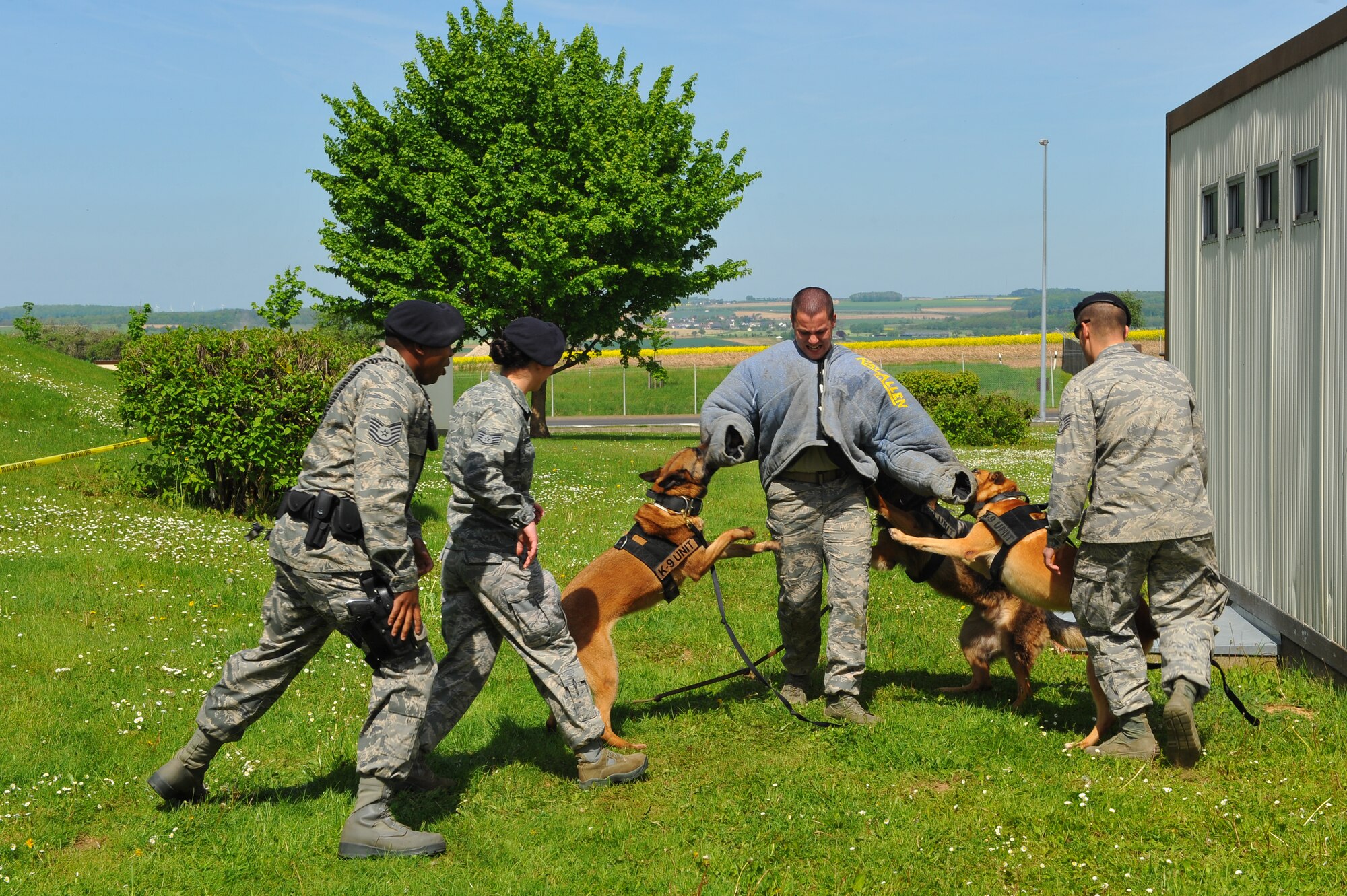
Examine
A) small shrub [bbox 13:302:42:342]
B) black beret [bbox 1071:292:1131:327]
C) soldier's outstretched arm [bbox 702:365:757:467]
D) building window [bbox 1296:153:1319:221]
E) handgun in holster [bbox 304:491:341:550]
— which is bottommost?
handgun in holster [bbox 304:491:341:550]

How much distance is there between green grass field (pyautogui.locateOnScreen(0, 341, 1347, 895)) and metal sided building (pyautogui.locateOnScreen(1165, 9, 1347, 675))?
72 centimetres

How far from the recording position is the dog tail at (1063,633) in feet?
19.0

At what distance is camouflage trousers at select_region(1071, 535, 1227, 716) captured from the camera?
15.2ft

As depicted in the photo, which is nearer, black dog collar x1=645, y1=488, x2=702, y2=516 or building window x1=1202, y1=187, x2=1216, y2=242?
black dog collar x1=645, y1=488, x2=702, y2=516

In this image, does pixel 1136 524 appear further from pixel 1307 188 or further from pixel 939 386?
pixel 939 386

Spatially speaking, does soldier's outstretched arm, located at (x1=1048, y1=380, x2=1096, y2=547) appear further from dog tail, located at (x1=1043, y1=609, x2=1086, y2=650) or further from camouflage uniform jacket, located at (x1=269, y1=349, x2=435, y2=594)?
camouflage uniform jacket, located at (x1=269, y1=349, x2=435, y2=594)

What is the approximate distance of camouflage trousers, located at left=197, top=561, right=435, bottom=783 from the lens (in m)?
4.09

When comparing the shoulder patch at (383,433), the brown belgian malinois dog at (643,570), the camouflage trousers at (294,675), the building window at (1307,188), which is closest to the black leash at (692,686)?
the brown belgian malinois dog at (643,570)

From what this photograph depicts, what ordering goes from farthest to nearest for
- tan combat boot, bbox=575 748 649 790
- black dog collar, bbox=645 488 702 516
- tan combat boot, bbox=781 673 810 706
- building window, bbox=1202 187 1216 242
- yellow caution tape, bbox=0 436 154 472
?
yellow caution tape, bbox=0 436 154 472 → building window, bbox=1202 187 1216 242 → tan combat boot, bbox=781 673 810 706 → black dog collar, bbox=645 488 702 516 → tan combat boot, bbox=575 748 649 790

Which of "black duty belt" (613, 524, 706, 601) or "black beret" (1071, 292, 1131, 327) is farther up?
"black beret" (1071, 292, 1131, 327)

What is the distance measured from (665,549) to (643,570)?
0.61ft

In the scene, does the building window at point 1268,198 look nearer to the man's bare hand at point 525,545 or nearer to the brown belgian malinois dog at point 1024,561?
the brown belgian malinois dog at point 1024,561

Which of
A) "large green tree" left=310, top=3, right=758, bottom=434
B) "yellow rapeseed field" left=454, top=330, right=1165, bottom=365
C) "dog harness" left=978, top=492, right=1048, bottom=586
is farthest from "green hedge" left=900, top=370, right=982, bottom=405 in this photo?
"yellow rapeseed field" left=454, top=330, right=1165, bottom=365

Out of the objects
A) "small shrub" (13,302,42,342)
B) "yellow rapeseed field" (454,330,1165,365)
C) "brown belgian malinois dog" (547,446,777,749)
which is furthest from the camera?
"yellow rapeseed field" (454,330,1165,365)
